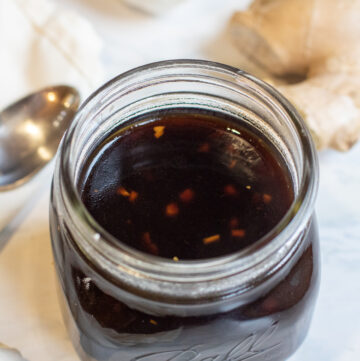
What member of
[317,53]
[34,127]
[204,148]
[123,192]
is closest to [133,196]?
[123,192]

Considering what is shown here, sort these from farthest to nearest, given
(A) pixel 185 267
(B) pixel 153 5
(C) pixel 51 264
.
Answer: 1. (B) pixel 153 5
2. (C) pixel 51 264
3. (A) pixel 185 267

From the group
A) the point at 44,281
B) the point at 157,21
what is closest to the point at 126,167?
the point at 44,281

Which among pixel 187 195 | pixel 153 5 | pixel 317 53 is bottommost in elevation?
pixel 317 53

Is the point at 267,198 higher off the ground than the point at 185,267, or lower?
lower

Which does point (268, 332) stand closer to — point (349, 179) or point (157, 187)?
point (157, 187)

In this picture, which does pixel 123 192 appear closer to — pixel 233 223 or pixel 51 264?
pixel 233 223

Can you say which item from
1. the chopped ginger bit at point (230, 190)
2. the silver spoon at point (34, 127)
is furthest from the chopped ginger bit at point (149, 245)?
the silver spoon at point (34, 127)

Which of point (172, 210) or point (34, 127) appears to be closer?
point (172, 210)
